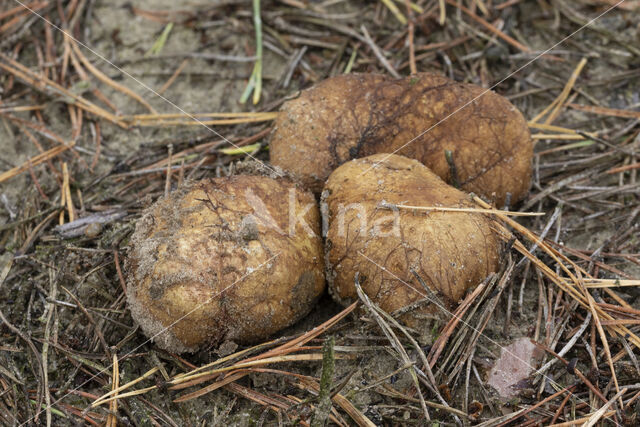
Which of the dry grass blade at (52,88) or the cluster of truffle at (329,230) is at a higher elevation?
the dry grass blade at (52,88)

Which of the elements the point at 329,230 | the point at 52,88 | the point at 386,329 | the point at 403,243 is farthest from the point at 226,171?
the point at 52,88

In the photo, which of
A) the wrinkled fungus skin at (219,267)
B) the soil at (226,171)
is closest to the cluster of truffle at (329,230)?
the wrinkled fungus skin at (219,267)

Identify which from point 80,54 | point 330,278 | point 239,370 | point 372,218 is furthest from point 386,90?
point 80,54

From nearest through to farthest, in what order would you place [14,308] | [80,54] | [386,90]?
[14,308], [386,90], [80,54]

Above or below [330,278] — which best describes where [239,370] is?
below

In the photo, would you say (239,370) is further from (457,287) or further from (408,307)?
(457,287)

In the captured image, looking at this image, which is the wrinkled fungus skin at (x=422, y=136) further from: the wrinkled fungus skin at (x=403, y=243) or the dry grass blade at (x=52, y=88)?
the dry grass blade at (x=52, y=88)

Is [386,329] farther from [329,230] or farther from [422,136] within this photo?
[422,136]
